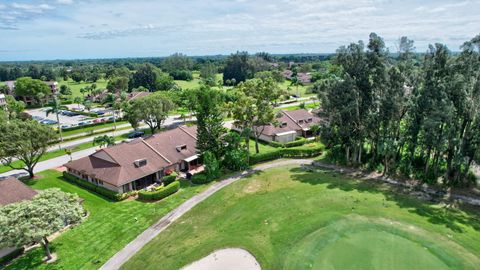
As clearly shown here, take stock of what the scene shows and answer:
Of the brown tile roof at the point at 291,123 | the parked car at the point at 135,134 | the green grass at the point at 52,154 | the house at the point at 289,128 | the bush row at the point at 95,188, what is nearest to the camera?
the bush row at the point at 95,188

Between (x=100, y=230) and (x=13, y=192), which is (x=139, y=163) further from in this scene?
(x=13, y=192)

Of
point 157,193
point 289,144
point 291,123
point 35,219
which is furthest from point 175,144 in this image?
point 35,219

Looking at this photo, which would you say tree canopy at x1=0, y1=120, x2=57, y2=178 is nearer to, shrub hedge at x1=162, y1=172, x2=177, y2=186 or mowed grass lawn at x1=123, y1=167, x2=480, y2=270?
shrub hedge at x1=162, y1=172, x2=177, y2=186

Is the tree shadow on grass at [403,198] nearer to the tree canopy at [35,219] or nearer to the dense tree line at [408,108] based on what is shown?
the dense tree line at [408,108]

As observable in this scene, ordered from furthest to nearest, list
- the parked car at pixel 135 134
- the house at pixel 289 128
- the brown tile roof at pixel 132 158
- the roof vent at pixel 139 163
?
the parked car at pixel 135 134 < the house at pixel 289 128 < the roof vent at pixel 139 163 < the brown tile roof at pixel 132 158

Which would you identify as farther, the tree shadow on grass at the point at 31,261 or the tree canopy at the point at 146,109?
the tree canopy at the point at 146,109

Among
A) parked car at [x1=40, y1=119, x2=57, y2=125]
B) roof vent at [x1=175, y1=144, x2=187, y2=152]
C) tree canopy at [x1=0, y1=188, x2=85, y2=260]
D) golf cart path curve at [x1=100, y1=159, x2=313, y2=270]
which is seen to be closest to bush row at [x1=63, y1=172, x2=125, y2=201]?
golf cart path curve at [x1=100, y1=159, x2=313, y2=270]

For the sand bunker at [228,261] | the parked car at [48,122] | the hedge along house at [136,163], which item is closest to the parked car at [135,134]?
the hedge along house at [136,163]
